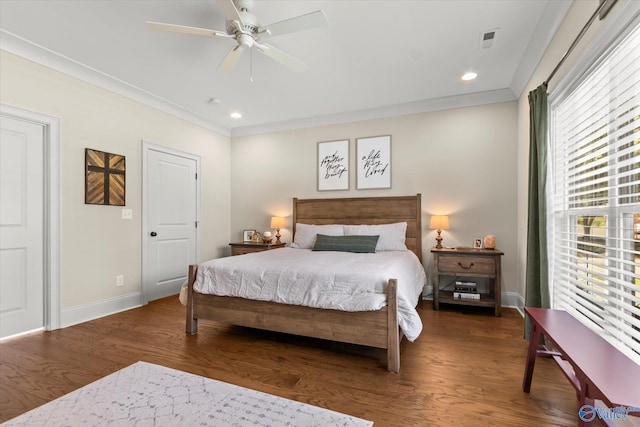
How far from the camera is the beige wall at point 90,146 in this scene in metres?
2.86

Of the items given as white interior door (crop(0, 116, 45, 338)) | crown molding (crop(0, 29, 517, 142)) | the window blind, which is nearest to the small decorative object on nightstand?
the window blind

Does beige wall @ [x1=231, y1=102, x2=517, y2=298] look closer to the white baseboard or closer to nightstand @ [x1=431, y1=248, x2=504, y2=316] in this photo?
nightstand @ [x1=431, y1=248, x2=504, y2=316]

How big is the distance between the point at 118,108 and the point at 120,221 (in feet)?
4.34

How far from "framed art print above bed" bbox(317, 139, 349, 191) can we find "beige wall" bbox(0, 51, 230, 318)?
6.92 ft

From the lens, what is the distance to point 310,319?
2365mm

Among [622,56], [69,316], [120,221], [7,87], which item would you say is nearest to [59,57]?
[7,87]

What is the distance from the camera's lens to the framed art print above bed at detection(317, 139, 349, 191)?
4.55 meters

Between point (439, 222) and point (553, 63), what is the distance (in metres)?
1.94

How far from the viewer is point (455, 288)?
12.1 ft

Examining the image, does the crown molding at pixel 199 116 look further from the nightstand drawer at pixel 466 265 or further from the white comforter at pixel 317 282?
the white comforter at pixel 317 282

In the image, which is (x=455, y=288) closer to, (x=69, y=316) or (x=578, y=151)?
(x=578, y=151)

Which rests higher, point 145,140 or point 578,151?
point 145,140

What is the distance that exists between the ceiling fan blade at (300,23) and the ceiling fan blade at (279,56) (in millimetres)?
179

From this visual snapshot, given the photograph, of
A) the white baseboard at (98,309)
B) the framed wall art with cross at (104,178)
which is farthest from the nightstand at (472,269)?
the framed wall art with cross at (104,178)
